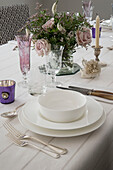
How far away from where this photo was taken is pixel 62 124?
0.74 metres

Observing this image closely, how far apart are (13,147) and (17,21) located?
2.21 m

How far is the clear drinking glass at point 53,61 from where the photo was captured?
1.11 m

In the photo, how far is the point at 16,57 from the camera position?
156cm

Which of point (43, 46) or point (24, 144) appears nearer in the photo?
point (24, 144)

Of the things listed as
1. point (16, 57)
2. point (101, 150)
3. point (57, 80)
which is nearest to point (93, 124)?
point (101, 150)

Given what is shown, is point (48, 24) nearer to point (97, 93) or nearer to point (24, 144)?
point (97, 93)

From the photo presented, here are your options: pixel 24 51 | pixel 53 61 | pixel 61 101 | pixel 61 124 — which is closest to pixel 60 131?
pixel 61 124

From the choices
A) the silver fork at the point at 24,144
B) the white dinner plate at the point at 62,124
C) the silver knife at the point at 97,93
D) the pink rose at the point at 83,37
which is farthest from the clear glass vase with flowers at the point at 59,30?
the silver fork at the point at 24,144

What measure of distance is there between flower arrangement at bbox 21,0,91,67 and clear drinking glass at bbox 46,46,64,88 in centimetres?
4

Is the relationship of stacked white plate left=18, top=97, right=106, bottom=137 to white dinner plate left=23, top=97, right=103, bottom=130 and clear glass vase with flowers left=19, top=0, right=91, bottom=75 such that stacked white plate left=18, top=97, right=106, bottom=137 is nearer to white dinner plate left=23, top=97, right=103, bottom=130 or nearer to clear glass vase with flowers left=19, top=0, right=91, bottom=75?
white dinner plate left=23, top=97, right=103, bottom=130

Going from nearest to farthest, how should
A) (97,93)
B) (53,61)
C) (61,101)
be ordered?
(61,101), (97,93), (53,61)

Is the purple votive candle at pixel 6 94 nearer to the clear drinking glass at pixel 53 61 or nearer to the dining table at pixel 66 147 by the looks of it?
the dining table at pixel 66 147

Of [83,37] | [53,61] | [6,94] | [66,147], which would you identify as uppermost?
[83,37]

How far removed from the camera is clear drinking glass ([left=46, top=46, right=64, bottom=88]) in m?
1.11
